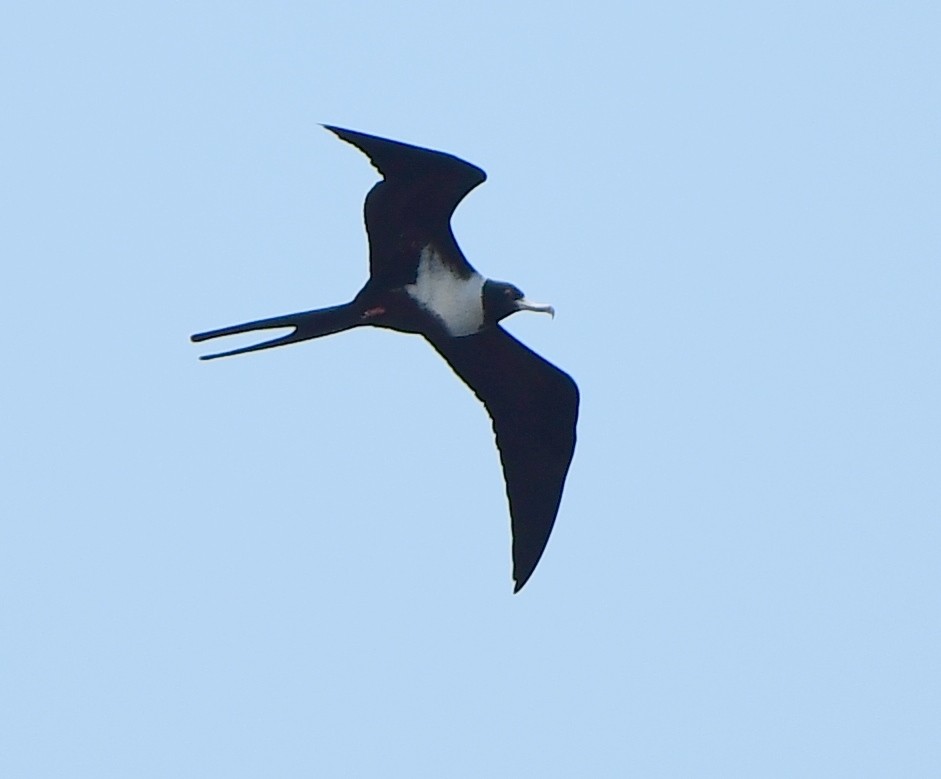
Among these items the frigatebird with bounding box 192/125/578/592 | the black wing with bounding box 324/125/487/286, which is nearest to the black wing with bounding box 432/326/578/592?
the frigatebird with bounding box 192/125/578/592

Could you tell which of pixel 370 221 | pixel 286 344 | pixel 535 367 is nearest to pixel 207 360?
pixel 286 344

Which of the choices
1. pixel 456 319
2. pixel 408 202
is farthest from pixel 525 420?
pixel 408 202

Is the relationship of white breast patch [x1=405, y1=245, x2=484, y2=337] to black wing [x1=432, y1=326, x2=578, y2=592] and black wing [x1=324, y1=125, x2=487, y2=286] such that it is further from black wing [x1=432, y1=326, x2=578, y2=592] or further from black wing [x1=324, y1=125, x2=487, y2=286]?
black wing [x1=432, y1=326, x2=578, y2=592]

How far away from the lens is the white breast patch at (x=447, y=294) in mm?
8148

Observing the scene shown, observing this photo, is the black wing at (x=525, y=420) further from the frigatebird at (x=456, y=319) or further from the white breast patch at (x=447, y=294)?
the white breast patch at (x=447, y=294)

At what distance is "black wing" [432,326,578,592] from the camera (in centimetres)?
861

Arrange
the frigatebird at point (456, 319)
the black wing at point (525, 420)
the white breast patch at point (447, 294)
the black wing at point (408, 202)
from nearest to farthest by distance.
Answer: the black wing at point (408, 202)
the frigatebird at point (456, 319)
the white breast patch at point (447, 294)
the black wing at point (525, 420)

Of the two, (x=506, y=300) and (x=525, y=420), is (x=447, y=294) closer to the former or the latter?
(x=506, y=300)

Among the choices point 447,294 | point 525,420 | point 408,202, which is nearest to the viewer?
point 408,202

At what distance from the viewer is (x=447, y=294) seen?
8.21 meters

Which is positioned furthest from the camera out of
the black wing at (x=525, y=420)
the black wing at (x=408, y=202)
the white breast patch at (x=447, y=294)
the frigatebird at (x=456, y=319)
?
the black wing at (x=525, y=420)

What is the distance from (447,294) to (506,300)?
0.23 meters

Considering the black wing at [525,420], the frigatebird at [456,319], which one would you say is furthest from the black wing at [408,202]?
the black wing at [525,420]

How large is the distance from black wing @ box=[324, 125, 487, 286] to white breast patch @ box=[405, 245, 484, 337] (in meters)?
0.04
